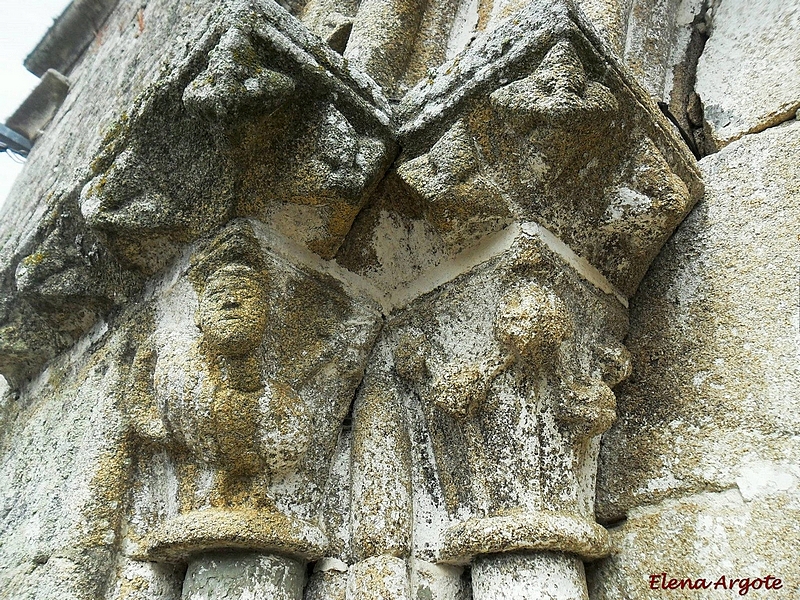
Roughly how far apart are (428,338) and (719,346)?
22.0 inches

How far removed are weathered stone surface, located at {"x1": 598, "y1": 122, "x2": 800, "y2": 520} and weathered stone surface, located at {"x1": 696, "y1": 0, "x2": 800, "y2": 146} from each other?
0.22ft

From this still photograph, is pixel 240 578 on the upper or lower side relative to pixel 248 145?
lower

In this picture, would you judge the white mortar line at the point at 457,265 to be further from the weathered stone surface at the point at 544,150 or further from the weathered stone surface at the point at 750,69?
the weathered stone surface at the point at 750,69

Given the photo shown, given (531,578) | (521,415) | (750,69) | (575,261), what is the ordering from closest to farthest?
(531,578), (521,415), (575,261), (750,69)

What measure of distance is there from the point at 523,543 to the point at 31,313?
143cm

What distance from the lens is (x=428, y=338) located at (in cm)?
141

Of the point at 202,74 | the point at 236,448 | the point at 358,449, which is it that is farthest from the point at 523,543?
the point at 202,74

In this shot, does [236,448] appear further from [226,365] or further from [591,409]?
[591,409]

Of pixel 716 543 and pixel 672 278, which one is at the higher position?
pixel 672 278

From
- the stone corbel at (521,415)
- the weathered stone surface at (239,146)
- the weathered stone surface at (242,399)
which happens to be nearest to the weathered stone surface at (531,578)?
the stone corbel at (521,415)

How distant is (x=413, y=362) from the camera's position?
4.60 feet

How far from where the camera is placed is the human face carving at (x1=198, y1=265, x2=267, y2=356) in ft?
4.06

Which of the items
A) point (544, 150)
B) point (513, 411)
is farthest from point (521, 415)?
point (544, 150)

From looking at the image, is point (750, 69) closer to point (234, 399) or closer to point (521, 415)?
point (521, 415)
